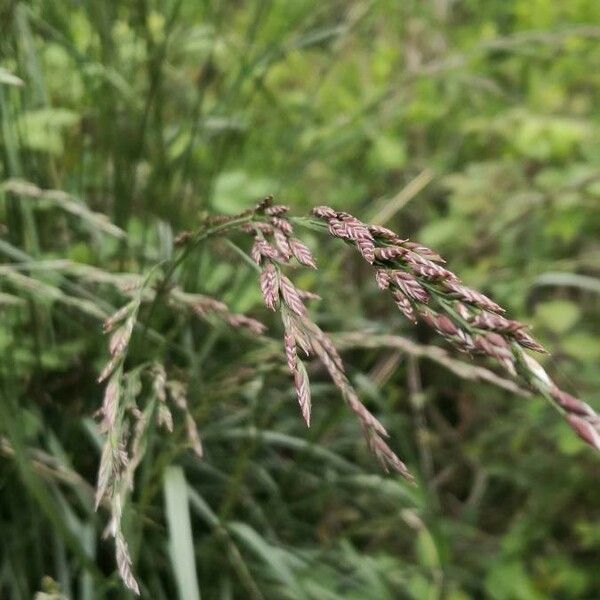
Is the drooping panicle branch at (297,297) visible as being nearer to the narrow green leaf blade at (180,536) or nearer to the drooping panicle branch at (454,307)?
the drooping panicle branch at (454,307)

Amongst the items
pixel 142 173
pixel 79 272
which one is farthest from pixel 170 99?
pixel 79 272

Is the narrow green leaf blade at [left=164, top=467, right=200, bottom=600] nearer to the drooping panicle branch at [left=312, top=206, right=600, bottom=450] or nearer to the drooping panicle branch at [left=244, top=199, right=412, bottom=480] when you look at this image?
the drooping panicle branch at [left=244, top=199, right=412, bottom=480]

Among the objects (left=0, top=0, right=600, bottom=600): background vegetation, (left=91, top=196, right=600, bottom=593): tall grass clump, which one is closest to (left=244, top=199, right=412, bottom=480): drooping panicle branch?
(left=91, top=196, right=600, bottom=593): tall grass clump

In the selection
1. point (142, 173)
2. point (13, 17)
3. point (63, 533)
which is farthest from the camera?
point (142, 173)

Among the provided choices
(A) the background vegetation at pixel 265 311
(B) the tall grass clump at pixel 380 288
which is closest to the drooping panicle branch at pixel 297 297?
(B) the tall grass clump at pixel 380 288

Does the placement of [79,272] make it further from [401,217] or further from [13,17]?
[401,217]

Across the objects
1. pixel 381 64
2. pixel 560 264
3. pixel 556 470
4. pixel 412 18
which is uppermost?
pixel 412 18

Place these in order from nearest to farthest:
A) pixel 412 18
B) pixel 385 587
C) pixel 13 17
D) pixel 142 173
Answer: pixel 13 17 < pixel 385 587 < pixel 142 173 < pixel 412 18

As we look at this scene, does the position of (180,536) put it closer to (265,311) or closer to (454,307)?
(454,307)
